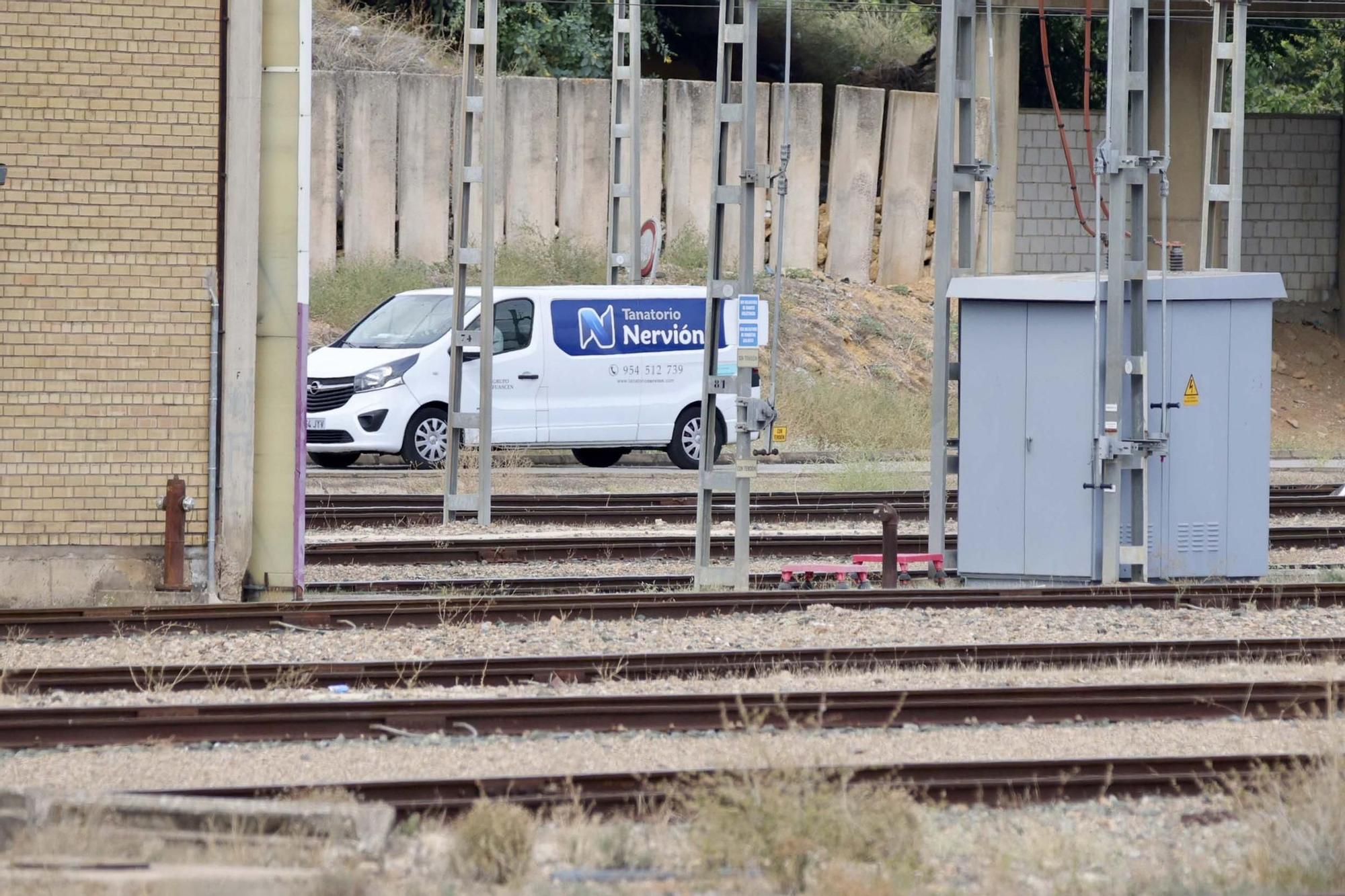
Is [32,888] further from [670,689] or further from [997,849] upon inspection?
[670,689]

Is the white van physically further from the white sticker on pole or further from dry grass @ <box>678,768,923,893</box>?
dry grass @ <box>678,768,923,893</box>

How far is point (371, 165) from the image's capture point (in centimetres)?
2783

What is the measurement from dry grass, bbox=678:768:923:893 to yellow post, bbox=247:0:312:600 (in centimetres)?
589

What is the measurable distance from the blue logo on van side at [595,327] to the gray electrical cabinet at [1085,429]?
7.35 m

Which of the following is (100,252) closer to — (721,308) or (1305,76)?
(721,308)

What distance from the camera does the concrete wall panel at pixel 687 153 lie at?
29.0 m

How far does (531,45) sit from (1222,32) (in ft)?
49.9

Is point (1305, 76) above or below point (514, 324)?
above

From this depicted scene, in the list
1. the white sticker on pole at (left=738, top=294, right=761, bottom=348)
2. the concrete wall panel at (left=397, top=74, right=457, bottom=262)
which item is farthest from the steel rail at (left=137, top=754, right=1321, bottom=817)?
the concrete wall panel at (left=397, top=74, right=457, bottom=262)

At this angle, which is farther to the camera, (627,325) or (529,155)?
(529,155)

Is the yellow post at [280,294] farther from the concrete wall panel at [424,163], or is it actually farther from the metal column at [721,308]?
the concrete wall panel at [424,163]

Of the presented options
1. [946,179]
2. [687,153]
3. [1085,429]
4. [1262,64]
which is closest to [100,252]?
[946,179]

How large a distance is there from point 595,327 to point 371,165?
10.1m

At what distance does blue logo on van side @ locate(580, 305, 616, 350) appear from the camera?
1919 cm
